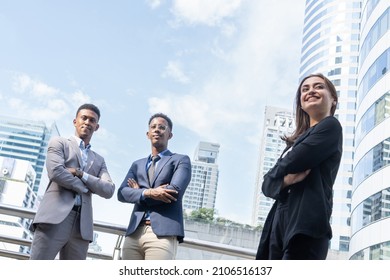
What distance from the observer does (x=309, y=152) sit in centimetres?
184

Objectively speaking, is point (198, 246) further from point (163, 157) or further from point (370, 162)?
point (370, 162)

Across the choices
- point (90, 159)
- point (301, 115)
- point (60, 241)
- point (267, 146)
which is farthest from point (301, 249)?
point (267, 146)

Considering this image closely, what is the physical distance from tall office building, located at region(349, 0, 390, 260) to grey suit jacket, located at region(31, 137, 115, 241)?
1701 cm

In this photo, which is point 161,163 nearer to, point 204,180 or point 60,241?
point 60,241

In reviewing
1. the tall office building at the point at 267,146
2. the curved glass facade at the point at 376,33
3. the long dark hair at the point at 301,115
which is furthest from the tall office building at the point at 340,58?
the long dark hair at the point at 301,115

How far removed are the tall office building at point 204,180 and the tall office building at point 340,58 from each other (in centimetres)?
3340

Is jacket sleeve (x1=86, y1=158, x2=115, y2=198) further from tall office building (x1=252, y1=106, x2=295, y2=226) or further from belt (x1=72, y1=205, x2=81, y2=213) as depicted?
tall office building (x1=252, y1=106, x2=295, y2=226)

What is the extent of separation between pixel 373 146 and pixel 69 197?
19.3 m

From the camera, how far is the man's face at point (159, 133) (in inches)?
117

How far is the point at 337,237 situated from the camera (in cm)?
5688

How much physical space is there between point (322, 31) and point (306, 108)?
7515cm

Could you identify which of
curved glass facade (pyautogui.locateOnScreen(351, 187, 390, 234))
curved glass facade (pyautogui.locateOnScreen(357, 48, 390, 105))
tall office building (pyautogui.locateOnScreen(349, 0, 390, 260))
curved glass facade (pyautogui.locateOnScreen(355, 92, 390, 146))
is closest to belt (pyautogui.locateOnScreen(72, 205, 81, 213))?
tall office building (pyautogui.locateOnScreen(349, 0, 390, 260))

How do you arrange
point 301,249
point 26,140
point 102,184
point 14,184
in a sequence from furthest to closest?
point 26,140
point 14,184
point 102,184
point 301,249
